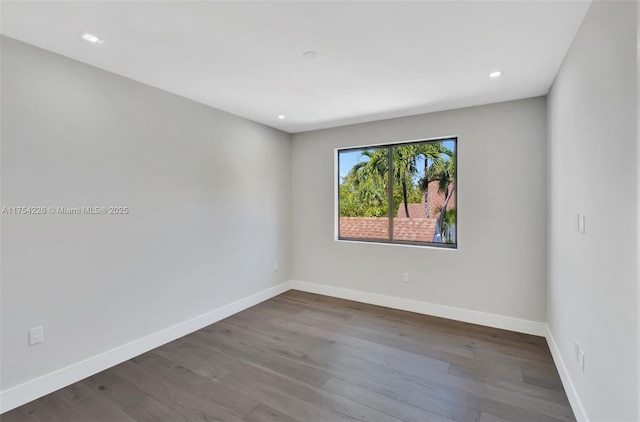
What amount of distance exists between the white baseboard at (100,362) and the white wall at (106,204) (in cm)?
5

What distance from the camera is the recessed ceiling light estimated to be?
1898 millimetres

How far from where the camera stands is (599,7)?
4.75 ft

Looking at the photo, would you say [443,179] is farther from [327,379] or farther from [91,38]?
[91,38]

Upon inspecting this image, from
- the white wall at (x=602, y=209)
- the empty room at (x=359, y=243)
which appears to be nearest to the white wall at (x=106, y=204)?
the empty room at (x=359, y=243)

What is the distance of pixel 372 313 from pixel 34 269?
3.17 metres

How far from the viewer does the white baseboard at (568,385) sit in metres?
1.75

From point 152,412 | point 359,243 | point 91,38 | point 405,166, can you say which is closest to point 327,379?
point 152,412

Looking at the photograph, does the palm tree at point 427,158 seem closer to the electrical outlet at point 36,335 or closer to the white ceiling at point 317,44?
the white ceiling at point 317,44

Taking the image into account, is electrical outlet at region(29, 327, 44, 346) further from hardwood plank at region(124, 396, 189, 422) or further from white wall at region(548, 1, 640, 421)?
white wall at region(548, 1, 640, 421)

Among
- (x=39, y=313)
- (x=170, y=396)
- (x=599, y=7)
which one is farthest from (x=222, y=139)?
(x=599, y=7)

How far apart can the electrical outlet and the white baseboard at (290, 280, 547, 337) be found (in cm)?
296

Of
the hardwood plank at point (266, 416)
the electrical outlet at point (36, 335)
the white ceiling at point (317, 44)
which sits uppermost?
the white ceiling at point (317, 44)

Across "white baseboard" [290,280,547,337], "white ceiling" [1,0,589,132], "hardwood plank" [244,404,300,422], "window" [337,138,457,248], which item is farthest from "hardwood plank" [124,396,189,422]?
"window" [337,138,457,248]

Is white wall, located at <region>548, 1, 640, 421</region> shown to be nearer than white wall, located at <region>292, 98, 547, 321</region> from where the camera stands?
Yes
